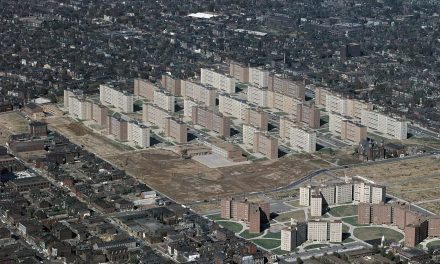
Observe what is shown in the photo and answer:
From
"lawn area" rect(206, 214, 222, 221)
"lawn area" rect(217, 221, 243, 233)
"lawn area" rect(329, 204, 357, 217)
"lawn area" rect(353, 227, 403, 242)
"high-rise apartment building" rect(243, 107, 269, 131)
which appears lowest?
"lawn area" rect(353, 227, 403, 242)

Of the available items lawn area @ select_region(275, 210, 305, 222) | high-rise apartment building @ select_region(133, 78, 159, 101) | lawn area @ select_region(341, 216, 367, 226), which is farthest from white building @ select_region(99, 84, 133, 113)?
lawn area @ select_region(341, 216, 367, 226)

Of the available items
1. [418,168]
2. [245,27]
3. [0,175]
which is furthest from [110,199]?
[245,27]

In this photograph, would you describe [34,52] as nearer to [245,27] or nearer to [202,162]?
[245,27]

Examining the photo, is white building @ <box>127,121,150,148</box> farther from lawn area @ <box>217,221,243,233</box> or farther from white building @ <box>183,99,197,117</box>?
lawn area @ <box>217,221,243,233</box>

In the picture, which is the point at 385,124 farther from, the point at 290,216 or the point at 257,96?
the point at 290,216

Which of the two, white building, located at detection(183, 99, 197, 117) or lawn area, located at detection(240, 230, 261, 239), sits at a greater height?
white building, located at detection(183, 99, 197, 117)
